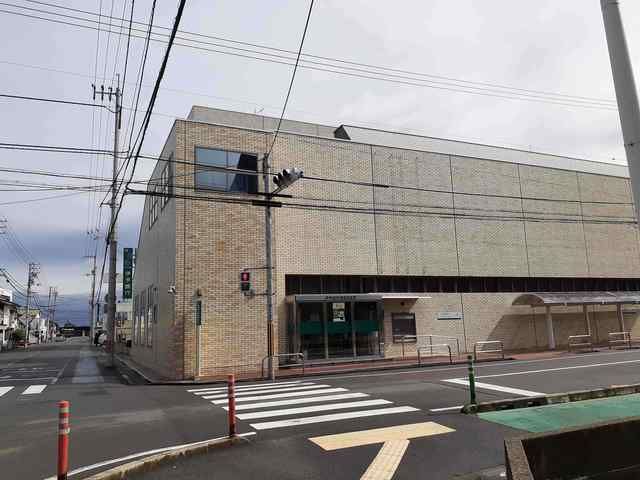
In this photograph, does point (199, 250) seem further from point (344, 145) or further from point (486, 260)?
point (486, 260)

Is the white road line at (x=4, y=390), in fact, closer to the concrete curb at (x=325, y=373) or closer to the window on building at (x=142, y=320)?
the concrete curb at (x=325, y=373)

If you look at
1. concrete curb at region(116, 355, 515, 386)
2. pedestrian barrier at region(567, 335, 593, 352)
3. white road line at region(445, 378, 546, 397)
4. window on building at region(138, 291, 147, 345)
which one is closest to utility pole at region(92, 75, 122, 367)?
window on building at region(138, 291, 147, 345)

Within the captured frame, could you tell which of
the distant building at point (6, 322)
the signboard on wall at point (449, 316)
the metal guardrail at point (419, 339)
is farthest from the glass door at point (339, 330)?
the distant building at point (6, 322)

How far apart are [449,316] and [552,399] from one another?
13528mm

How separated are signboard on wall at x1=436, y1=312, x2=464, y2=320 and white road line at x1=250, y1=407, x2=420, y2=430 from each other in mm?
14179

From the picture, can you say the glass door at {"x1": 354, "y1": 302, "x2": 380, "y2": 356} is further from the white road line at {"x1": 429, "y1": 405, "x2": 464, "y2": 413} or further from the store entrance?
the white road line at {"x1": 429, "y1": 405, "x2": 464, "y2": 413}

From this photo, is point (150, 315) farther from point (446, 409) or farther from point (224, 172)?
point (446, 409)

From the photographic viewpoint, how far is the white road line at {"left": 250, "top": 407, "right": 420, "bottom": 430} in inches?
369

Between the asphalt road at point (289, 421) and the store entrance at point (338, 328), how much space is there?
374 cm

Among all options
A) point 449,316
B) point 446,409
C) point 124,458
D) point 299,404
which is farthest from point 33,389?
point 449,316

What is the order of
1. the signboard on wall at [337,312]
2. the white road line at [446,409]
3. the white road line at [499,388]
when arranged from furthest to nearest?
1. the signboard on wall at [337,312]
2. the white road line at [499,388]
3. the white road line at [446,409]

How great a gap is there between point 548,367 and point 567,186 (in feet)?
50.5

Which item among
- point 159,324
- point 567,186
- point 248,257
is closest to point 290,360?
point 248,257

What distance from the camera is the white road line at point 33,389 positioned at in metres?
15.5
